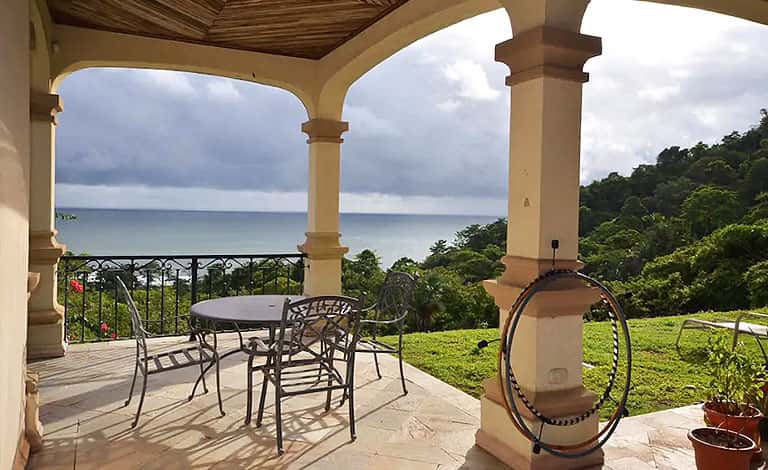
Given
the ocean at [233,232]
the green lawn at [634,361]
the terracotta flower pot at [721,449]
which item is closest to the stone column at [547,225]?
the terracotta flower pot at [721,449]

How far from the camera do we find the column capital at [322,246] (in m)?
5.67

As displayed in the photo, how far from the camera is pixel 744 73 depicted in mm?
16156

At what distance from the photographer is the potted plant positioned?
2775 millimetres

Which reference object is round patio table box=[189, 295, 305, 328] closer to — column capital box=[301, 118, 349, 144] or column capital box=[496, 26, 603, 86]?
Answer: column capital box=[496, 26, 603, 86]

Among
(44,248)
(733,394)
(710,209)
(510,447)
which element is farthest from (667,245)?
(44,248)

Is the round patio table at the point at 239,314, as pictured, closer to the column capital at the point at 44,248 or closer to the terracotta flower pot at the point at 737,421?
the column capital at the point at 44,248

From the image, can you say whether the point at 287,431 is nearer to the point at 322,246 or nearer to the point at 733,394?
the point at 733,394

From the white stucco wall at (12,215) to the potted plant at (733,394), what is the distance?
3.13m

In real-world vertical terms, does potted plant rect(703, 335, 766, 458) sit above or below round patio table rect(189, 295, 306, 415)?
below

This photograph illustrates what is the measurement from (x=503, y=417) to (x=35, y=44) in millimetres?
4115

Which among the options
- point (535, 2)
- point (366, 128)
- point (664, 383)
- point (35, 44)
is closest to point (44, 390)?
point (35, 44)

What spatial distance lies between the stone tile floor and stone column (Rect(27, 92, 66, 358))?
59 cm

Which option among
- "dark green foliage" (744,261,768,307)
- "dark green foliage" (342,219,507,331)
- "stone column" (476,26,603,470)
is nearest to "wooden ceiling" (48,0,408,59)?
"stone column" (476,26,603,470)

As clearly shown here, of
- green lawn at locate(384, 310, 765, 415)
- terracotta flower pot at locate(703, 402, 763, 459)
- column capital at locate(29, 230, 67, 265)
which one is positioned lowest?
green lawn at locate(384, 310, 765, 415)
